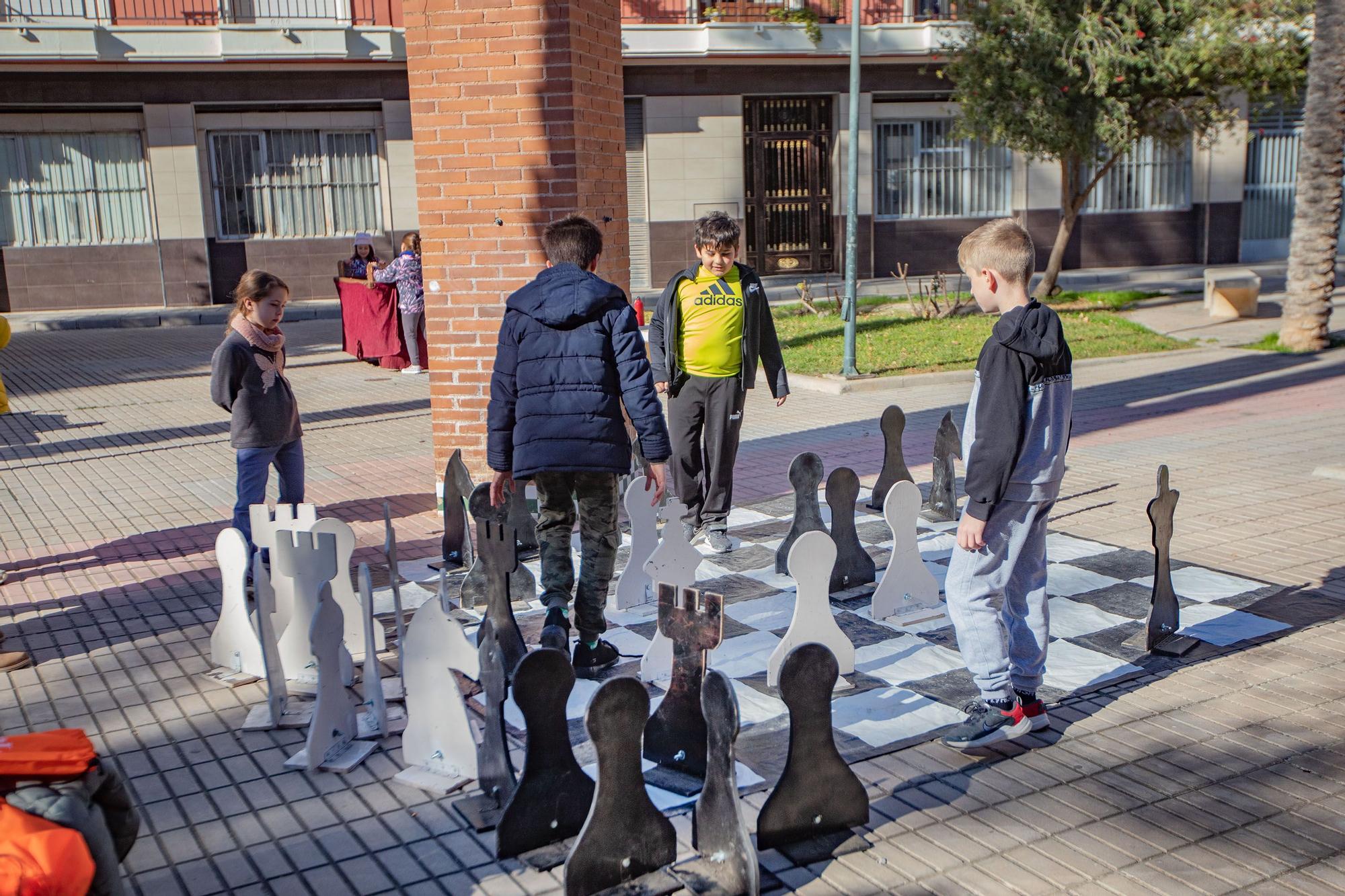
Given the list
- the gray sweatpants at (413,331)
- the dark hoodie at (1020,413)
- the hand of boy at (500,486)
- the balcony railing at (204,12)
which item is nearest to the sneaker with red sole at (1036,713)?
the dark hoodie at (1020,413)

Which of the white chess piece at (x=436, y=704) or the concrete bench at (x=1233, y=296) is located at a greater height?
the concrete bench at (x=1233, y=296)

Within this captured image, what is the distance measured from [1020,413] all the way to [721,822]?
1.66m

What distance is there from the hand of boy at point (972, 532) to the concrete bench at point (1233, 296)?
1516 centimetres

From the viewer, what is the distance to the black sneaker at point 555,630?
4.93 m

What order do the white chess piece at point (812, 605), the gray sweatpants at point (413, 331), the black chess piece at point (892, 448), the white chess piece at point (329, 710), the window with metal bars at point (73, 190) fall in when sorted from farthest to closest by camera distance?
the window with metal bars at point (73, 190), the gray sweatpants at point (413, 331), the black chess piece at point (892, 448), the white chess piece at point (812, 605), the white chess piece at point (329, 710)

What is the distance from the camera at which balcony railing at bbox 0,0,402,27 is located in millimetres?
22125

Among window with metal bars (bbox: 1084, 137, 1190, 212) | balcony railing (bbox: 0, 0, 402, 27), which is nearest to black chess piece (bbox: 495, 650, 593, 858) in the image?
balcony railing (bbox: 0, 0, 402, 27)

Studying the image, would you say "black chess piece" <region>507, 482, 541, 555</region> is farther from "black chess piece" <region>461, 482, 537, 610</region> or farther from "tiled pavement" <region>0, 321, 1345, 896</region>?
"tiled pavement" <region>0, 321, 1345, 896</region>

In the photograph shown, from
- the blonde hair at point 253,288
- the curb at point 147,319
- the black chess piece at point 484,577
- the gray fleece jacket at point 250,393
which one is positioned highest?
the blonde hair at point 253,288

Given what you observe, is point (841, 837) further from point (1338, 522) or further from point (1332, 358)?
point (1332, 358)

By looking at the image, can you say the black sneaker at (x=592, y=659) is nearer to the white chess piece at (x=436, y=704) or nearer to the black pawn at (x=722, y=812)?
the white chess piece at (x=436, y=704)

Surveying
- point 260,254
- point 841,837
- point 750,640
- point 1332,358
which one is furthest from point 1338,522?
point 260,254

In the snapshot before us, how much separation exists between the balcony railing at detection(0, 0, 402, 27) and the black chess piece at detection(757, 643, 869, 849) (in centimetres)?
2162

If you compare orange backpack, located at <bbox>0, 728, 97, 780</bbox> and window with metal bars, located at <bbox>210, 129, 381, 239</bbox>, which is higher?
window with metal bars, located at <bbox>210, 129, 381, 239</bbox>
